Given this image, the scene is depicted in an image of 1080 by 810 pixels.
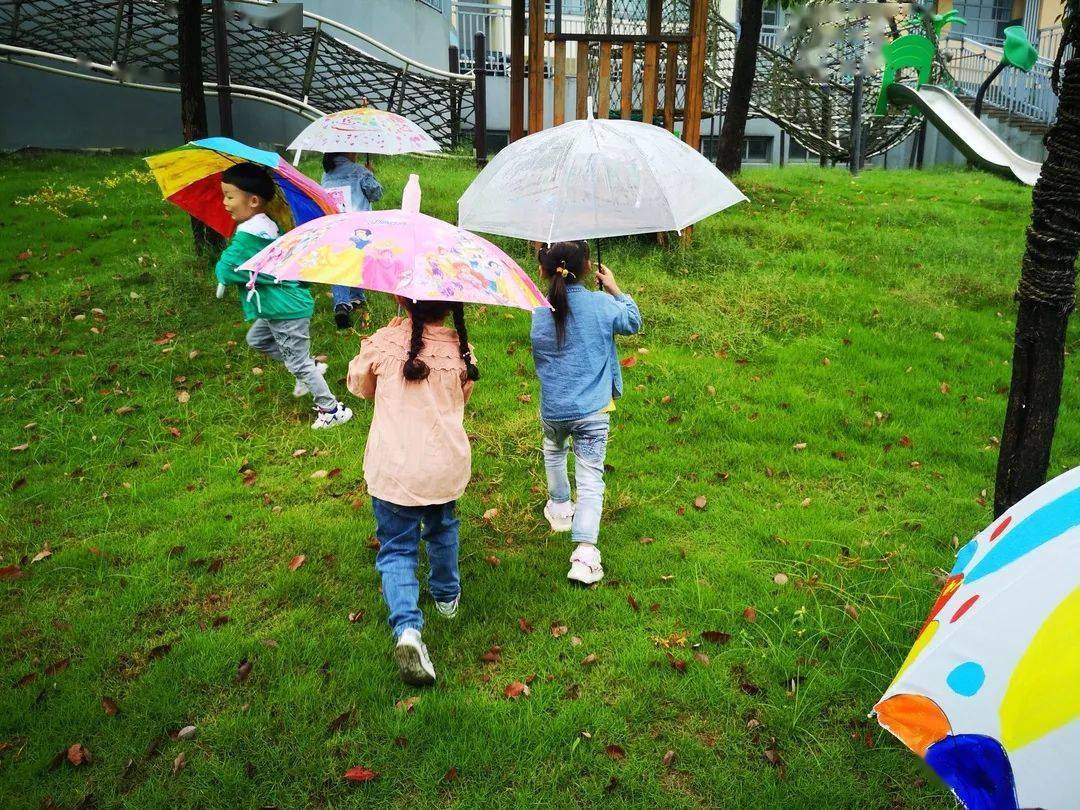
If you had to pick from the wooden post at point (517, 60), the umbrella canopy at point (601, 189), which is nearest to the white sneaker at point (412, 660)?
the umbrella canopy at point (601, 189)

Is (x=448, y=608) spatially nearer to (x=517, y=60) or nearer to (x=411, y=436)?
(x=411, y=436)

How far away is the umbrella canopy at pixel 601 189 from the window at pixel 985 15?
1013 inches

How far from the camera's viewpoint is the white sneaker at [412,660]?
3.20m

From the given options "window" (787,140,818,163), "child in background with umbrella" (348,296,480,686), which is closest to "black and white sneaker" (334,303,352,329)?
"child in background with umbrella" (348,296,480,686)

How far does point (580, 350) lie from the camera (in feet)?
12.6

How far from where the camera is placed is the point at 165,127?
45.7 ft

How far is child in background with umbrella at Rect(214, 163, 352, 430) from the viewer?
202 inches

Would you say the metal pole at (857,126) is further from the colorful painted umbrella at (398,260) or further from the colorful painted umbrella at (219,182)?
the colorful painted umbrella at (398,260)

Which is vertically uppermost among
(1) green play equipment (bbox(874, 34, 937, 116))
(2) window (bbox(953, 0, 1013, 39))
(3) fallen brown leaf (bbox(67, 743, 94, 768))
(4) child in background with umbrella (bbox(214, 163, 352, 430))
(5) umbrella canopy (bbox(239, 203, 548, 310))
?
(2) window (bbox(953, 0, 1013, 39))

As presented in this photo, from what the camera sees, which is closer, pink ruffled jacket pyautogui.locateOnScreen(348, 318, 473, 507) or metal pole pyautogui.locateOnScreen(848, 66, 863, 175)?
pink ruffled jacket pyautogui.locateOnScreen(348, 318, 473, 507)

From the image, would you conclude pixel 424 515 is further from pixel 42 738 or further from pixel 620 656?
pixel 42 738

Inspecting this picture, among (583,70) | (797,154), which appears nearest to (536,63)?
(583,70)

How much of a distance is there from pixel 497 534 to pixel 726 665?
1.52m

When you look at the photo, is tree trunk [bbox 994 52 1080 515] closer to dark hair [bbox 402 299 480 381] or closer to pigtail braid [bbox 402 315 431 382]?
dark hair [bbox 402 299 480 381]
